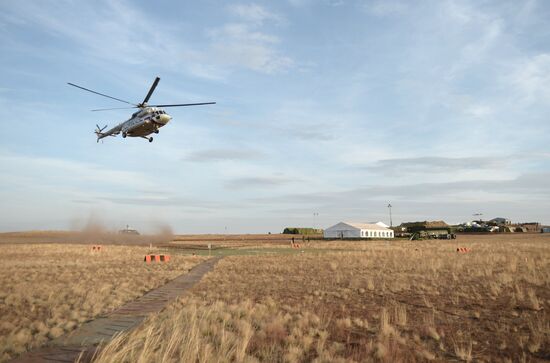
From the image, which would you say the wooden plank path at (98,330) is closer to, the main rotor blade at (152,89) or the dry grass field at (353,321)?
the dry grass field at (353,321)

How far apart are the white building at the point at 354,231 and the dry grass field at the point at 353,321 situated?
86722 millimetres

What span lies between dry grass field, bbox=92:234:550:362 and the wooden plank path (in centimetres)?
73

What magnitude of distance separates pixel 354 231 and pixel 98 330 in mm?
103418

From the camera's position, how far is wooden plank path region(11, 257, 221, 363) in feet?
29.8

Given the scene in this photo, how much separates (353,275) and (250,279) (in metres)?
6.47

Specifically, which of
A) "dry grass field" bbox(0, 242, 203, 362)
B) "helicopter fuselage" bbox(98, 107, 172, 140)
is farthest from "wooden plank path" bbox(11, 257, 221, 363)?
"helicopter fuselage" bbox(98, 107, 172, 140)

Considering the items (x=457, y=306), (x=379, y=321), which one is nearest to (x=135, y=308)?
(x=379, y=321)

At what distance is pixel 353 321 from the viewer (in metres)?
13.9

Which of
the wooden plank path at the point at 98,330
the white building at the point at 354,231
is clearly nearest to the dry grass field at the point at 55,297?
the wooden plank path at the point at 98,330

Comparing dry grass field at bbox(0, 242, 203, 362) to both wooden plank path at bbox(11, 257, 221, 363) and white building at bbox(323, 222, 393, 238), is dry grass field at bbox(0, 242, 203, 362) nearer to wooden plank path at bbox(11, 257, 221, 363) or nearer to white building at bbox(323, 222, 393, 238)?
wooden plank path at bbox(11, 257, 221, 363)

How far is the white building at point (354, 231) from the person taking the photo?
111 meters

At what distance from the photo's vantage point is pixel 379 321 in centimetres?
1398

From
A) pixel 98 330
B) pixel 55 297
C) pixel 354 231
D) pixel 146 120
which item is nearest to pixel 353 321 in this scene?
pixel 98 330

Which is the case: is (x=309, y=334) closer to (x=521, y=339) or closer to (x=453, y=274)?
(x=521, y=339)
